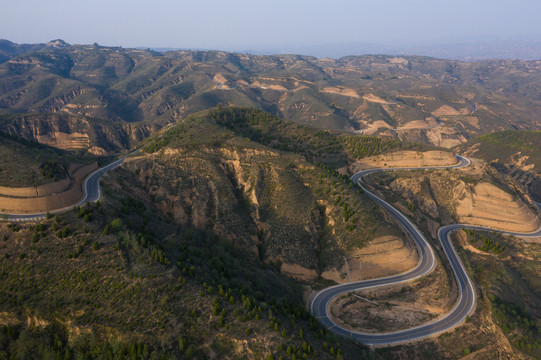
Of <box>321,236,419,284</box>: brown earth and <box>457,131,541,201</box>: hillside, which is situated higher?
<box>457,131,541,201</box>: hillside

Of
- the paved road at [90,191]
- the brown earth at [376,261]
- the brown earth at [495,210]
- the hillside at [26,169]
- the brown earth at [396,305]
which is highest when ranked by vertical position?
the hillside at [26,169]

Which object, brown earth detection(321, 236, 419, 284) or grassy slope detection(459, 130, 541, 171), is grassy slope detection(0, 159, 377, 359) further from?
grassy slope detection(459, 130, 541, 171)

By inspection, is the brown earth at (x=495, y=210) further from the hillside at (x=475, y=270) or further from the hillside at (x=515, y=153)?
the hillside at (x=515, y=153)

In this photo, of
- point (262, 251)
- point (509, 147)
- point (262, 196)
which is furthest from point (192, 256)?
point (509, 147)

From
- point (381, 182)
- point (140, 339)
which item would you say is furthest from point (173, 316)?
point (381, 182)

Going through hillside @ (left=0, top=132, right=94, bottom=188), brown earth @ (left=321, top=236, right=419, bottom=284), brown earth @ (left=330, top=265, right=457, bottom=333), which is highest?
hillside @ (left=0, top=132, right=94, bottom=188)

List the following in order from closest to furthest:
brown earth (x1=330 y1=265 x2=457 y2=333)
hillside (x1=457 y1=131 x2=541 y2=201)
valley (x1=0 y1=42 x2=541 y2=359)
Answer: valley (x1=0 y1=42 x2=541 y2=359) → brown earth (x1=330 y1=265 x2=457 y2=333) → hillside (x1=457 y1=131 x2=541 y2=201)

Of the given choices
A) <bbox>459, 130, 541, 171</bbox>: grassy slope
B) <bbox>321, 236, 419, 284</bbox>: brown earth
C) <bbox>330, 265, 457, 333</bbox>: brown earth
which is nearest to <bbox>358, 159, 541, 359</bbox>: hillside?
<bbox>330, 265, 457, 333</bbox>: brown earth

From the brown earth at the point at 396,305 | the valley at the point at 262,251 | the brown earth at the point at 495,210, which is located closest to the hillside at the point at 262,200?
the valley at the point at 262,251

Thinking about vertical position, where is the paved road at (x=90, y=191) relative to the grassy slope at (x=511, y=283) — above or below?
above
